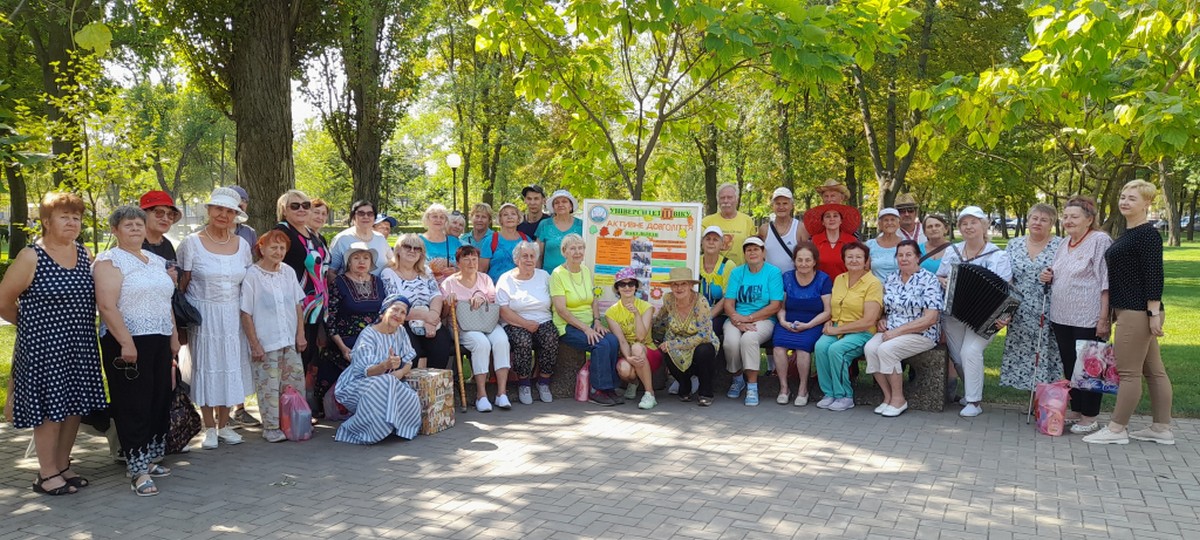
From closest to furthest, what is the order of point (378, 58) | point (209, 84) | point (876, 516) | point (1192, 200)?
point (876, 516) < point (209, 84) < point (378, 58) < point (1192, 200)

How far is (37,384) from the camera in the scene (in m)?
5.27

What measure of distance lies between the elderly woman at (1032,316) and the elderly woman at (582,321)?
362 cm

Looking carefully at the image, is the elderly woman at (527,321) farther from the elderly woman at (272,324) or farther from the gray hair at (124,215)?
the gray hair at (124,215)

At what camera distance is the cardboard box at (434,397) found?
708cm

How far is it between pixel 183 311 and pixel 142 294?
25.3 inches

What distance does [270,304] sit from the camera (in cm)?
Result: 678

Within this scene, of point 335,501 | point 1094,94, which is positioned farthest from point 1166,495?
point 335,501

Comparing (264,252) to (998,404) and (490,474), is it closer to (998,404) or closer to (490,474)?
(490,474)

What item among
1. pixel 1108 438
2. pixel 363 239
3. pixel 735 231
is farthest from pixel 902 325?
pixel 363 239

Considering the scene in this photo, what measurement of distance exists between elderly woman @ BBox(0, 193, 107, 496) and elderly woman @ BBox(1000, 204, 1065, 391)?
24.1 ft

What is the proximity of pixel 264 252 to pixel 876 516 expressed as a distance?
4.90 meters

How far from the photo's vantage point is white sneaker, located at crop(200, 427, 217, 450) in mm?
6586

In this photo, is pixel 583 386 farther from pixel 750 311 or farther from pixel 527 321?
pixel 750 311

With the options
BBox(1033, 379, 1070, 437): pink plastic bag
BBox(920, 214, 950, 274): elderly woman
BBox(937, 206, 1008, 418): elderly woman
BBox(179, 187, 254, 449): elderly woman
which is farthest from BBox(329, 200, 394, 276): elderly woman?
BBox(1033, 379, 1070, 437): pink plastic bag
